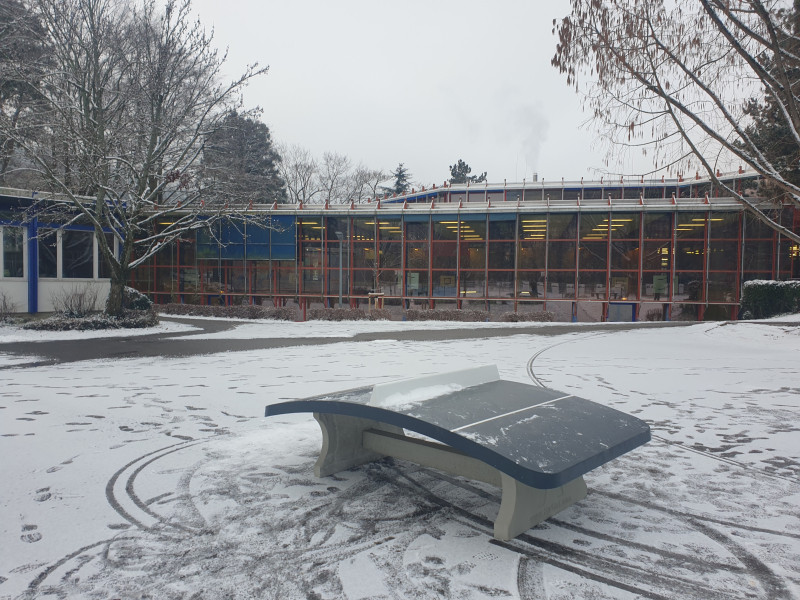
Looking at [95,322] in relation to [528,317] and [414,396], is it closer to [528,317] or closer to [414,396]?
[528,317]

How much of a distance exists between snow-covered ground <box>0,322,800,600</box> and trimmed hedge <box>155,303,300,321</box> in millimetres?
15787

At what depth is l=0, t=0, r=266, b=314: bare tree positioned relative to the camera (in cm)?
1847

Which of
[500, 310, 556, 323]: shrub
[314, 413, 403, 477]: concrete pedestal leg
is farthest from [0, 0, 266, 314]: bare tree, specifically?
[314, 413, 403, 477]: concrete pedestal leg

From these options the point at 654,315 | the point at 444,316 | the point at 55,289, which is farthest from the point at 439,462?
the point at 654,315

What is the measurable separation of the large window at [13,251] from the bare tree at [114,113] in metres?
1.42

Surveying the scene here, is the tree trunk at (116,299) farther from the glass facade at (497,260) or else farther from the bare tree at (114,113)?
the glass facade at (497,260)

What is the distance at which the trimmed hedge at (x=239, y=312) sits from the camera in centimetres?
2408

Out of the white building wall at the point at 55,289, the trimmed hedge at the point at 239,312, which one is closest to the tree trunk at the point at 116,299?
the white building wall at the point at 55,289

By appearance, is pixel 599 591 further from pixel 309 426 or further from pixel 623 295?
pixel 623 295

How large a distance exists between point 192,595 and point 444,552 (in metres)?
1.51

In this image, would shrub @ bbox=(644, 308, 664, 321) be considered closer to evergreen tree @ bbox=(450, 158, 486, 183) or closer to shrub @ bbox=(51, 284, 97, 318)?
shrub @ bbox=(51, 284, 97, 318)

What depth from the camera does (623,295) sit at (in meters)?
26.1

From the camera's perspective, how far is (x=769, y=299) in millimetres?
19859

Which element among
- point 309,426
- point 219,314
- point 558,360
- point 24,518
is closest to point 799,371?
point 558,360
